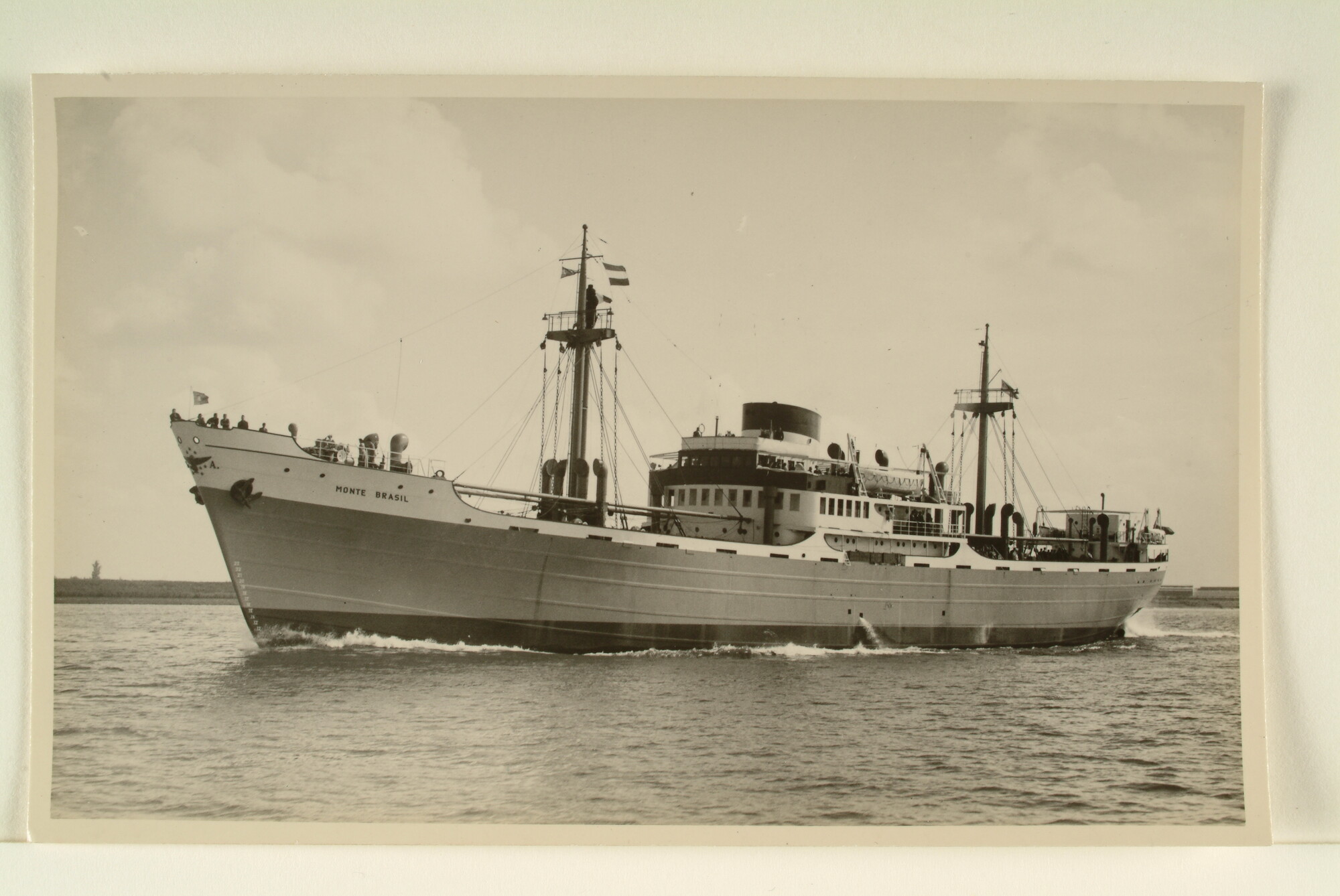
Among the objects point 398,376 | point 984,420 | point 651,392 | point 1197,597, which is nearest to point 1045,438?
point 984,420

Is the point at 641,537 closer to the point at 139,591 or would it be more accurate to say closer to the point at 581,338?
the point at 581,338

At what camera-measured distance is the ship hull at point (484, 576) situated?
597cm

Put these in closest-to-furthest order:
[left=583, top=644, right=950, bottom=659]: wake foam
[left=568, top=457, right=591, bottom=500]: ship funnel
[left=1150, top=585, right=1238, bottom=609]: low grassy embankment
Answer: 1. [left=1150, top=585, right=1238, bottom=609]: low grassy embankment
2. [left=568, top=457, right=591, bottom=500]: ship funnel
3. [left=583, top=644, right=950, bottom=659]: wake foam

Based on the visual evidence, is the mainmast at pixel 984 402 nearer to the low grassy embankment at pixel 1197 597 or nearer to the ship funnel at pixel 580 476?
the low grassy embankment at pixel 1197 597

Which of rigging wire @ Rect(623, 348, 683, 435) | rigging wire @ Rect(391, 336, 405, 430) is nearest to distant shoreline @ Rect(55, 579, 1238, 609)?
rigging wire @ Rect(391, 336, 405, 430)

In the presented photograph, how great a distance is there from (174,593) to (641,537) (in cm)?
339

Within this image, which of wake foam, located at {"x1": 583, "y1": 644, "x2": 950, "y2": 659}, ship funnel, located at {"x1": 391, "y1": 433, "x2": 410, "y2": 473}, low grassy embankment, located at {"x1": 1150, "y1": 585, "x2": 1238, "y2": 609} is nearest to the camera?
low grassy embankment, located at {"x1": 1150, "y1": 585, "x2": 1238, "y2": 609}

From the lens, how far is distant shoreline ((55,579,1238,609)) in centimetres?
420

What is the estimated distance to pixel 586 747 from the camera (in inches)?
179

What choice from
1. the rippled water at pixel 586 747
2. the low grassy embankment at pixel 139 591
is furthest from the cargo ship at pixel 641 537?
the rippled water at pixel 586 747

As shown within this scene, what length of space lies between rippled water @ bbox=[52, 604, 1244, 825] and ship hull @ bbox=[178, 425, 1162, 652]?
0.77m

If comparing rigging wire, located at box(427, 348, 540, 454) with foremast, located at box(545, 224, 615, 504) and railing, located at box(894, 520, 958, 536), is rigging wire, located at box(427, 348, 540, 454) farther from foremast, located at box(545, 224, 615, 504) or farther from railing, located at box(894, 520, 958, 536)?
railing, located at box(894, 520, 958, 536)

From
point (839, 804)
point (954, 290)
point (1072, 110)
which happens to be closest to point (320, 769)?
point (839, 804)

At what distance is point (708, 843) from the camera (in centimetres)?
404
